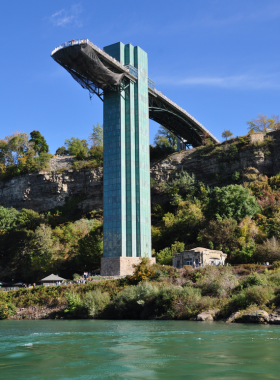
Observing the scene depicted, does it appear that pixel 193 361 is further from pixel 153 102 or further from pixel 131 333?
pixel 153 102

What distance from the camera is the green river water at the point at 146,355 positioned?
1264cm

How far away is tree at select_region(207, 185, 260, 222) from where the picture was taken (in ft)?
169

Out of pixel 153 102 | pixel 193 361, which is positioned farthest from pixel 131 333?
pixel 153 102

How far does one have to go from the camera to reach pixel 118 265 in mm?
52031

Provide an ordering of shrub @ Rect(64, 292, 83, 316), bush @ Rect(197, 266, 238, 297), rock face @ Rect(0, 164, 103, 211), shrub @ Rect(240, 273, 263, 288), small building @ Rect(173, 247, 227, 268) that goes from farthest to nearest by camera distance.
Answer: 1. rock face @ Rect(0, 164, 103, 211)
2. small building @ Rect(173, 247, 227, 268)
3. shrub @ Rect(64, 292, 83, 316)
4. bush @ Rect(197, 266, 238, 297)
5. shrub @ Rect(240, 273, 263, 288)

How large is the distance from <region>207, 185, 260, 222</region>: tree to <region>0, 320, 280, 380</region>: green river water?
2904 cm

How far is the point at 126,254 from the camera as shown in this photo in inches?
2112

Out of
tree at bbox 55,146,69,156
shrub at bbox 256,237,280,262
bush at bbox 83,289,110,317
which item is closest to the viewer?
bush at bbox 83,289,110,317

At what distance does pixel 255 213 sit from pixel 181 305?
2362 centimetres

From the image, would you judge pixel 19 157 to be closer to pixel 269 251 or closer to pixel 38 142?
pixel 38 142

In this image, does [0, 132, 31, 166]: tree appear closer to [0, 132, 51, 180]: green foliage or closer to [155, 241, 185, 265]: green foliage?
[0, 132, 51, 180]: green foliage

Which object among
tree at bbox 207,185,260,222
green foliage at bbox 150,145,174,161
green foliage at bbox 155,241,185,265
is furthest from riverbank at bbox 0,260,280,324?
green foliage at bbox 150,145,174,161

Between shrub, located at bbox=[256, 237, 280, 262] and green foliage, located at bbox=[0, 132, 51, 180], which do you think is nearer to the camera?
shrub, located at bbox=[256, 237, 280, 262]

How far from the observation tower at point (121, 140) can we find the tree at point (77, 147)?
3035 centimetres
